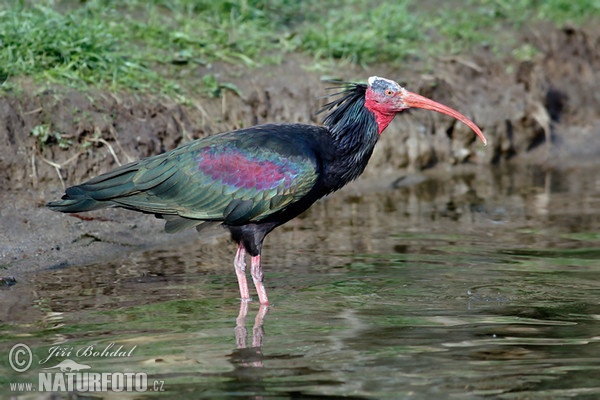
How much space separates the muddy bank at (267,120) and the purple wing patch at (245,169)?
1.61m

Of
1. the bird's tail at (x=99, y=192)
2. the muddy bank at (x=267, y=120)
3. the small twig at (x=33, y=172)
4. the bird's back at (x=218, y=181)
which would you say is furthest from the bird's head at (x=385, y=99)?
the small twig at (x=33, y=172)

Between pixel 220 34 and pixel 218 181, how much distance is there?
4.61 m

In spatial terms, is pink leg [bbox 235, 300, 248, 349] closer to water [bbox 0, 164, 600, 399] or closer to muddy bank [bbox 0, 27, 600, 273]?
water [bbox 0, 164, 600, 399]

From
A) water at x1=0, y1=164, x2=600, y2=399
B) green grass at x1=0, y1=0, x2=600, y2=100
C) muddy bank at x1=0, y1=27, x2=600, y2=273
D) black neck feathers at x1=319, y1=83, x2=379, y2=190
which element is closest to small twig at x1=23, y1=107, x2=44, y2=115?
muddy bank at x1=0, y1=27, x2=600, y2=273

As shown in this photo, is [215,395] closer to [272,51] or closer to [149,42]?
[149,42]

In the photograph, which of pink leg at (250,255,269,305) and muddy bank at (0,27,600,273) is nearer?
pink leg at (250,255,269,305)

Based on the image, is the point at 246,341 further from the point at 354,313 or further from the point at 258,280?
the point at 258,280

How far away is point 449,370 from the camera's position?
19.2 ft

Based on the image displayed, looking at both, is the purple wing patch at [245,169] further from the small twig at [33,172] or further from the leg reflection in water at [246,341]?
the small twig at [33,172]

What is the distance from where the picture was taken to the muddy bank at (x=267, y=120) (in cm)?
933

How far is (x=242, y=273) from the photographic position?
25.7 feet

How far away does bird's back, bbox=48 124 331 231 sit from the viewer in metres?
7.70

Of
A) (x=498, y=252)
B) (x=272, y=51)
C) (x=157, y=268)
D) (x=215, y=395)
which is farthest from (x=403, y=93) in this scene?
(x=272, y=51)

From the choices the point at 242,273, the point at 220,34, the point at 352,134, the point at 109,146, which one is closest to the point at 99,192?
the point at 242,273
